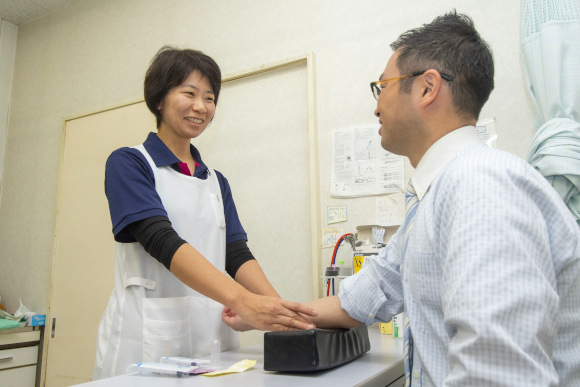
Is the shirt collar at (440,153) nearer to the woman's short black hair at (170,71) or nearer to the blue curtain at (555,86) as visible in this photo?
the blue curtain at (555,86)

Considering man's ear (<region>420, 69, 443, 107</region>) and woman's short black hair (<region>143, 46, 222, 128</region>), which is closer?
man's ear (<region>420, 69, 443, 107</region>)

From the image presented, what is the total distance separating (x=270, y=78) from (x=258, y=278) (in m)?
1.18

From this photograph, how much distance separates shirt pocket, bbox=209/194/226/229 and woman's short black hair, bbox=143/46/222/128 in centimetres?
32

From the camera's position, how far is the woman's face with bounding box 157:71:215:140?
1.39 meters

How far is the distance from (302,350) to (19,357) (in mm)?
2520

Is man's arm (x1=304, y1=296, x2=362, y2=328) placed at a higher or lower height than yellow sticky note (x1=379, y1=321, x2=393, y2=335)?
higher

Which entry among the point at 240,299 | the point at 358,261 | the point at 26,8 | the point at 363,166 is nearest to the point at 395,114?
the point at 240,299

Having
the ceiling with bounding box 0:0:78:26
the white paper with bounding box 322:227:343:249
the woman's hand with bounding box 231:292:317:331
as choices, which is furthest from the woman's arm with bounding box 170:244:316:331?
the ceiling with bounding box 0:0:78:26

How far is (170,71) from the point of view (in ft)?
4.59

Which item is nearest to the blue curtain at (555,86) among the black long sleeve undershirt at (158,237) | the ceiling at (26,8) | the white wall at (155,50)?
the white wall at (155,50)

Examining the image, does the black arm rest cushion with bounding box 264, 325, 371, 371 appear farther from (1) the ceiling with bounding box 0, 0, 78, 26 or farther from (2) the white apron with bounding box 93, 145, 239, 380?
(1) the ceiling with bounding box 0, 0, 78, 26

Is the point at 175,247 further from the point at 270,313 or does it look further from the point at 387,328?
the point at 387,328

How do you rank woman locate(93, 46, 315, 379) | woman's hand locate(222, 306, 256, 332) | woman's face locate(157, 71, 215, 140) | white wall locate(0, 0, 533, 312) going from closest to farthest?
1. woman locate(93, 46, 315, 379)
2. woman's hand locate(222, 306, 256, 332)
3. woman's face locate(157, 71, 215, 140)
4. white wall locate(0, 0, 533, 312)

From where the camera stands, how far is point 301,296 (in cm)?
202
